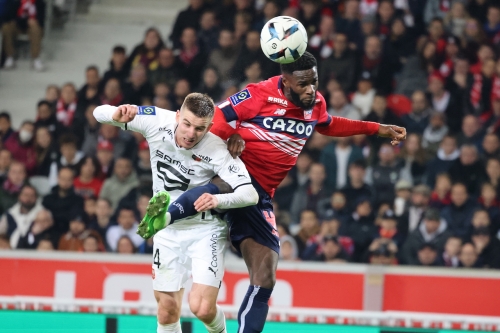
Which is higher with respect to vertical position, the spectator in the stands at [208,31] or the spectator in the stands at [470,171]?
the spectator in the stands at [208,31]

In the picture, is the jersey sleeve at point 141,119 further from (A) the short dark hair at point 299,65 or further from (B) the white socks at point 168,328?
(B) the white socks at point 168,328

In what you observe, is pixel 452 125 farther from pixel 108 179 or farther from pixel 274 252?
pixel 274 252

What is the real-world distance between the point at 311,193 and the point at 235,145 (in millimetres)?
4153

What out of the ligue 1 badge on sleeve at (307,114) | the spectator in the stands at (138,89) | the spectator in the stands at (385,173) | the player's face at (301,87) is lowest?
the spectator in the stands at (385,173)

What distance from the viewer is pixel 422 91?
11.0m

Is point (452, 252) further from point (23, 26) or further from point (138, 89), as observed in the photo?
point (23, 26)

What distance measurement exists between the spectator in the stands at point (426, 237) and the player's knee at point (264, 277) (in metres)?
3.54

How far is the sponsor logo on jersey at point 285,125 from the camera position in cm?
616

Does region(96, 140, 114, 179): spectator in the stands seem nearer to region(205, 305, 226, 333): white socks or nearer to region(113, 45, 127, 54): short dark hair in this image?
region(113, 45, 127, 54): short dark hair

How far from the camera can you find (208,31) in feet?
38.3

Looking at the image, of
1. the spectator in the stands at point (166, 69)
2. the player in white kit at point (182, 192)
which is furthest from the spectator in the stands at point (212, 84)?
the player in white kit at point (182, 192)

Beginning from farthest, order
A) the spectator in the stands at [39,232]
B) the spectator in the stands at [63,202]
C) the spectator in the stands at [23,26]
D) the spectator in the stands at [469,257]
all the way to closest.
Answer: the spectator in the stands at [23,26] < the spectator in the stands at [63,202] < the spectator in the stands at [39,232] < the spectator in the stands at [469,257]

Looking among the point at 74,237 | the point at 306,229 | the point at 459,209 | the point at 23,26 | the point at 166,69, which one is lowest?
the point at 74,237

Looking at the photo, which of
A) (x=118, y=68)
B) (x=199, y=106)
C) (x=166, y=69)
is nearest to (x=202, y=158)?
(x=199, y=106)
